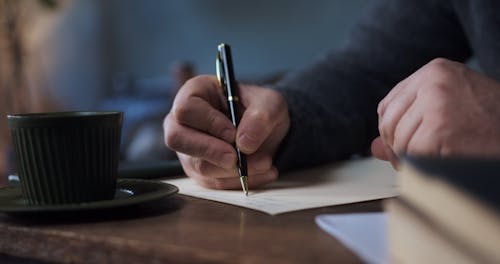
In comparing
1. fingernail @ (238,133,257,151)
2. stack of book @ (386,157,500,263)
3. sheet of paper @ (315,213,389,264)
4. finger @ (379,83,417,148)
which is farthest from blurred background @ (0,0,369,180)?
stack of book @ (386,157,500,263)

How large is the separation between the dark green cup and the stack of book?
0.29m

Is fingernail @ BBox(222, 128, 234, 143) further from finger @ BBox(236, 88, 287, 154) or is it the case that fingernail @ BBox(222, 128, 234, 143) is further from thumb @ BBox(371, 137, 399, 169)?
thumb @ BBox(371, 137, 399, 169)

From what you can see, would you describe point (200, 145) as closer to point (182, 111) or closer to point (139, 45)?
point (182, 111)

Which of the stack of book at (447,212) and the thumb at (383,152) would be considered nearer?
the stack of book at (447,212)

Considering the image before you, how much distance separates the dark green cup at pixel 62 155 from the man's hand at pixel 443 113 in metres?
0.24

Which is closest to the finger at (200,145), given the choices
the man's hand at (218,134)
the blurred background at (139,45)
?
the man's hand at (218,134)

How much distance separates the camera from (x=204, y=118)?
71 centimetres

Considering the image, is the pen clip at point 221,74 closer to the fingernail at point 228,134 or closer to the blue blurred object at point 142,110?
the fingernail at point 228,134

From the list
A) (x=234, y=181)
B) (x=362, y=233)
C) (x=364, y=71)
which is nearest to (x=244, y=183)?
(x=234, y=181)

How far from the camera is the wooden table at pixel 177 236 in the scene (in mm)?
383

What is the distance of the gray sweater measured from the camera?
86 cm

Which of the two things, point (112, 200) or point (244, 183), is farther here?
point (244, 183)

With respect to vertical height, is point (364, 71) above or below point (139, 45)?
above

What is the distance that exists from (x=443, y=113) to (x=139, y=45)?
288 centimetres
